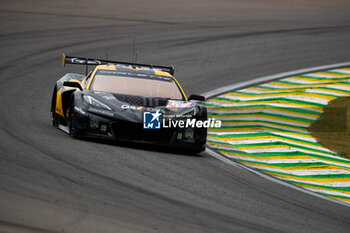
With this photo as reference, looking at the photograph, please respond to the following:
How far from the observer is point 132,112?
873 centimetres

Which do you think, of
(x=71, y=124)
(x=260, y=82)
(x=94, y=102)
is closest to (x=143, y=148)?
(x=94, y=102)

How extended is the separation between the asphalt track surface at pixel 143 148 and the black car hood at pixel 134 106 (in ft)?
1.48

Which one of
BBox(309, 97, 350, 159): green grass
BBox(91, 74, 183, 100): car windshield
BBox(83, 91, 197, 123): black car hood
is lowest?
BBox(309, 97, 350, 159): green grass

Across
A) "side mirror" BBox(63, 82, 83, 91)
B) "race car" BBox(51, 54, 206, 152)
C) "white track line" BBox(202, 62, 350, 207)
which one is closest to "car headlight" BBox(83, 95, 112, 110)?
"race car" BBox(51, 54, 206, 152)

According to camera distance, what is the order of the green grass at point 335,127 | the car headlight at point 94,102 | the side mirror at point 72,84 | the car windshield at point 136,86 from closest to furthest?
the car headlight at point 94,102, the side mirror at point 72,84, the car windshield at point 136,86, the green grass at point 335,127

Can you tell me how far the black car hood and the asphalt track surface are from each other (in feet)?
1.48

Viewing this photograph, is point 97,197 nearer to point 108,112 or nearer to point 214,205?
point 214,205

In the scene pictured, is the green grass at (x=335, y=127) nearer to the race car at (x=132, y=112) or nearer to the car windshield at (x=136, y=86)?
Answer: the race car at (x=132, y=112)

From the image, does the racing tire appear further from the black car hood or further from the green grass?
the green grass

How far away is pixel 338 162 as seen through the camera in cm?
973

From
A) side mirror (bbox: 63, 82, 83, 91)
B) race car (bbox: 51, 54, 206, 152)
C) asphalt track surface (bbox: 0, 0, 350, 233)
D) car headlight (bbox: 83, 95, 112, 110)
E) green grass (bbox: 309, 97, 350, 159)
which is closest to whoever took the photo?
asphalt track surface (bbox: 0, 0, 350, 233)

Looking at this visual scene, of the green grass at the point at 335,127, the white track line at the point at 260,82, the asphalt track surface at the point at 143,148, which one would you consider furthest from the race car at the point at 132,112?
the green grass at the point at 335,127

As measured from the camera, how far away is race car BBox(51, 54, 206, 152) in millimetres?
8656

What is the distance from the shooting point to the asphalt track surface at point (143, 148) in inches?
219
